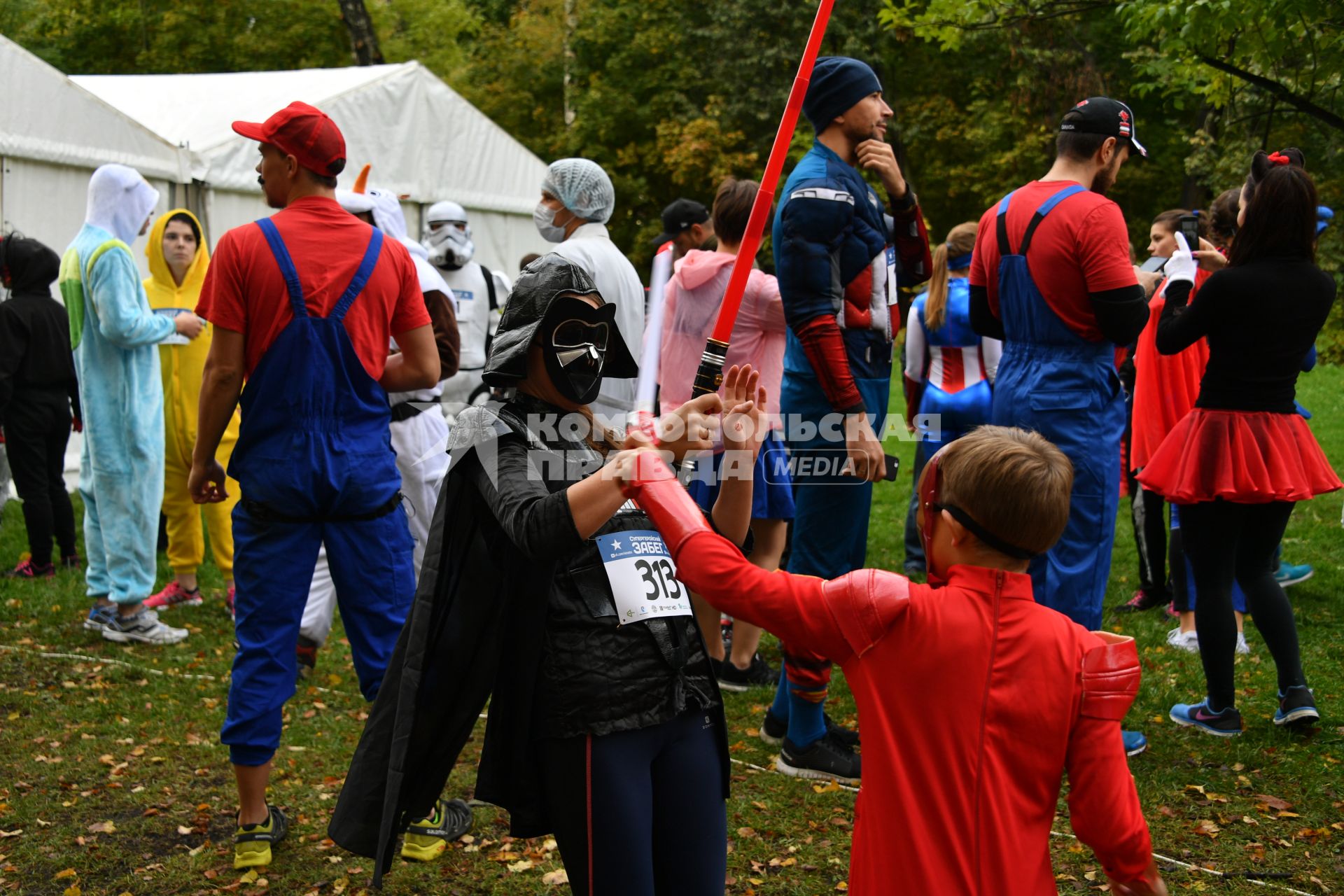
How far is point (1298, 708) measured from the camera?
4.83 m

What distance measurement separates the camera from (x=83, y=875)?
388 cm

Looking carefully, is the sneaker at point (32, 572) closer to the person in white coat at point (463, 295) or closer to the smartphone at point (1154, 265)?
the person in white coat at point (463, 295)

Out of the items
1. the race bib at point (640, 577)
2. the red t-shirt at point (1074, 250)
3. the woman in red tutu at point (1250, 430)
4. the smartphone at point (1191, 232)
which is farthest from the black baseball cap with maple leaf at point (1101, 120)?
the race bib at point (640, 577)

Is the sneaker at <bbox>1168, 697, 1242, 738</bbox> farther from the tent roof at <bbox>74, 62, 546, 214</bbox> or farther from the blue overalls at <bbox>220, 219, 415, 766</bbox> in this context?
the tent roof at <bbox>74, 62, 546, 214</bbox>

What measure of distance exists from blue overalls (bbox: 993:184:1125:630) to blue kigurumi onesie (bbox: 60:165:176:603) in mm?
4434

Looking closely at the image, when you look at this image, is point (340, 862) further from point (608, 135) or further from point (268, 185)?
point (608, 135)

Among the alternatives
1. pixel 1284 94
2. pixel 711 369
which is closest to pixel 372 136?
pixel 1284 94

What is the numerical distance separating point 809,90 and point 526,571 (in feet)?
8.87

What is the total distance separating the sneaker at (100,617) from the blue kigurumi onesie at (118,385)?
13cm

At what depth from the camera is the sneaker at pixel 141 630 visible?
6426mm

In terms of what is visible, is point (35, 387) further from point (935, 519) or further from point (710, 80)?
point (710, 80)

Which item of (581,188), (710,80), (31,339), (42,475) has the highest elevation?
(710,80)

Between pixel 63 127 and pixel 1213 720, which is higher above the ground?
pixel 63 127

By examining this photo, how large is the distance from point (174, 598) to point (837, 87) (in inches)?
197
